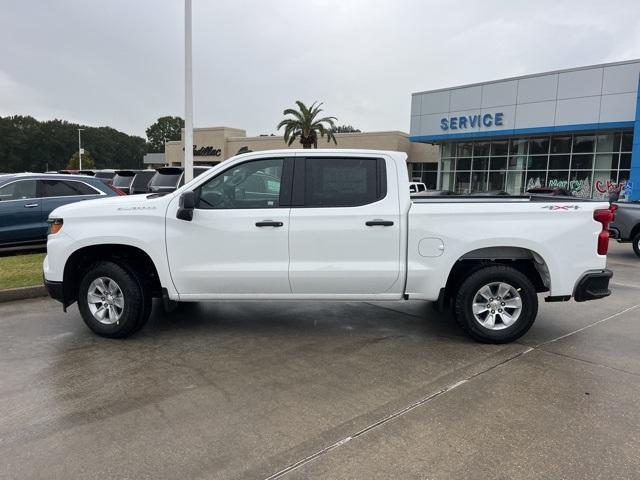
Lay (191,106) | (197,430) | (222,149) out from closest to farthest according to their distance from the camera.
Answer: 1. (197,430)
2. (191,106)
3. (222,149)

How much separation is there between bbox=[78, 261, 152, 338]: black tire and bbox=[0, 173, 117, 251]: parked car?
5.67 metres

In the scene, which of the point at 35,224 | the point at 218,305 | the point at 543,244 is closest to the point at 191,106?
the point at 35,224

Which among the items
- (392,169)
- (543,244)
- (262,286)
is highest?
(392,169)

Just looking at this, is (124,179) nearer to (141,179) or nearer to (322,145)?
(141,179)

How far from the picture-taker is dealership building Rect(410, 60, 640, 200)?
24.0 meters

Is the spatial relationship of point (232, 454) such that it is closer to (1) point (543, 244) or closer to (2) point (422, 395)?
(2) point (422, 395)

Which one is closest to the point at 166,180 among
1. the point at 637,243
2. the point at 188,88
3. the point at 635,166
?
the point at 188,88

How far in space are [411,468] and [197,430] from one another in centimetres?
145

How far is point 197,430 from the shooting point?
3471 millimetres

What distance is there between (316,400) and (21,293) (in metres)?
5.22

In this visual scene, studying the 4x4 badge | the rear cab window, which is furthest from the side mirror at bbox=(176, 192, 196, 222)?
the 4x4 badge

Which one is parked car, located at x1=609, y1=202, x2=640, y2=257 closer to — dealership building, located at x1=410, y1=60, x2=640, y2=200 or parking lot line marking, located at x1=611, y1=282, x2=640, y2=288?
parking lot line marking, located at x1=611, y1=282, x2=640, y2=288

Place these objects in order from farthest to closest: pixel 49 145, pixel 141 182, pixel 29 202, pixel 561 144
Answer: pixel 49 145, pixel 561 144, pixel 141 182, pixel 29 202

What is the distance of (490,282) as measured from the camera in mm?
5172
